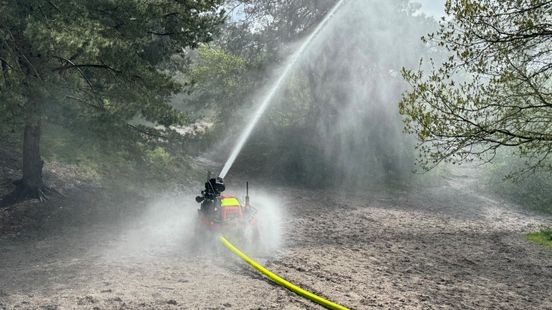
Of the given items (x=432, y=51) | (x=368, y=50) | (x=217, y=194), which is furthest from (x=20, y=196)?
(x=432, y=51)

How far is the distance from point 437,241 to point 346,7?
1580cm

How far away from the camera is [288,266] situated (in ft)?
30.1

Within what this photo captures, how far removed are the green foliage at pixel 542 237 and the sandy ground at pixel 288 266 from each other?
356 mm

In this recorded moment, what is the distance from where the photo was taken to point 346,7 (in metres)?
24.4

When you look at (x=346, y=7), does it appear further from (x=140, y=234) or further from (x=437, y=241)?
(x=140, y=234)

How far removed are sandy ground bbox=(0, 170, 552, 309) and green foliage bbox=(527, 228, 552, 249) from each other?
1.17 feet

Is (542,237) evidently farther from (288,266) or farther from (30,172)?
(30,172)

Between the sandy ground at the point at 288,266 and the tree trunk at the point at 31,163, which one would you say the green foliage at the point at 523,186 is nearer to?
the sandy ground at the point at 288,266

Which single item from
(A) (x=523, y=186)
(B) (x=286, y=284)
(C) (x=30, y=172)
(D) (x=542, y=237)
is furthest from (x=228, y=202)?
(A) (x=523, y=186)

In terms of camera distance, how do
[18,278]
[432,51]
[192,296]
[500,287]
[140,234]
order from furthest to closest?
[432,51]
[140,234]
[500,287]
[18,278]
[192,296]

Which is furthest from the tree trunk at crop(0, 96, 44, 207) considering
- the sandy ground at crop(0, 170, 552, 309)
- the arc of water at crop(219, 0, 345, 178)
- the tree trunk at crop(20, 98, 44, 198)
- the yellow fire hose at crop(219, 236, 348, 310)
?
the arc of water at crop(219, 0, 345, 178)

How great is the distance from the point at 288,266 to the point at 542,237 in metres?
9.37

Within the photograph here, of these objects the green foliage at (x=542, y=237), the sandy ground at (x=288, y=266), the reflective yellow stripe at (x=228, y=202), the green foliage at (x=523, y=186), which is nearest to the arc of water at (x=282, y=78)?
the sandy ground at (x=288, y=266)

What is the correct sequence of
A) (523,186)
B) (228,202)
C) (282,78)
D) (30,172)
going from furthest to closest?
(282,78) < (523,186) < (30,172) < (228,202)
